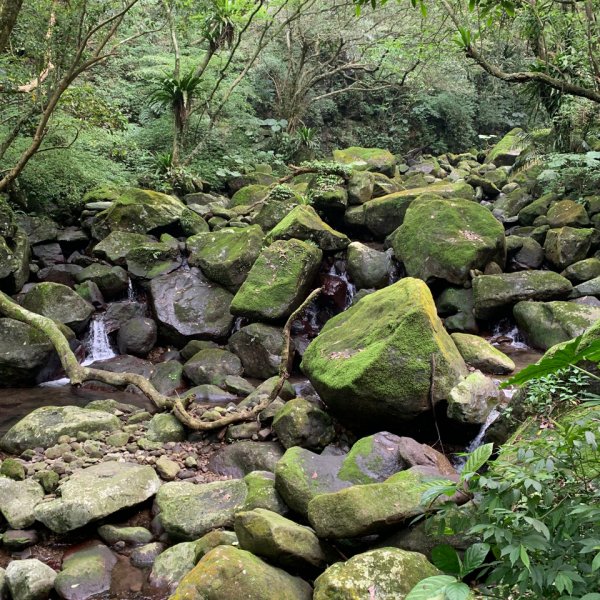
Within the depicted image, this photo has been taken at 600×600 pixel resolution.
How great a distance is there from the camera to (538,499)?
181cm

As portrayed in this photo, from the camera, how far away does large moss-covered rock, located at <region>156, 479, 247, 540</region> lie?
4609 millimetres

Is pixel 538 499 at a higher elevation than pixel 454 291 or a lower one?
higher

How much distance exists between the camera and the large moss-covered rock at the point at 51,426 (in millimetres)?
6090

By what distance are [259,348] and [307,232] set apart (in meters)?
2.69

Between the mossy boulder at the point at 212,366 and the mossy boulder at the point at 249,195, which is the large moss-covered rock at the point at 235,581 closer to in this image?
the mossy boulder at the point at 212,366

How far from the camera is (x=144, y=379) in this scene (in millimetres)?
7547

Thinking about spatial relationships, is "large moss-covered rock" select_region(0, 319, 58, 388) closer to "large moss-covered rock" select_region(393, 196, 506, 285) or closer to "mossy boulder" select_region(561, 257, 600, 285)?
"large moss-covered rock" select_region(393, 196, 506, 285)

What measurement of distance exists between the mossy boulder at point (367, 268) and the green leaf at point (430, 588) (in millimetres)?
8794

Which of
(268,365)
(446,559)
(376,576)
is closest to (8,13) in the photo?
(268,365)

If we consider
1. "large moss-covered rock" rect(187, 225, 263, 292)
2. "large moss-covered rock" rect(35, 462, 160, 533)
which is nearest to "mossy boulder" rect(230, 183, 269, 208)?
"large moss-covered rock" rect(187, 225, 263, 292)

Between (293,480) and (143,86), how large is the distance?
16545 millimetres

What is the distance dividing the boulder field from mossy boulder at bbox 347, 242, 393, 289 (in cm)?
4

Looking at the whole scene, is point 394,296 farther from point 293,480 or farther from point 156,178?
point 156,178

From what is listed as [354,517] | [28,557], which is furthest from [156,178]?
[354,517]
